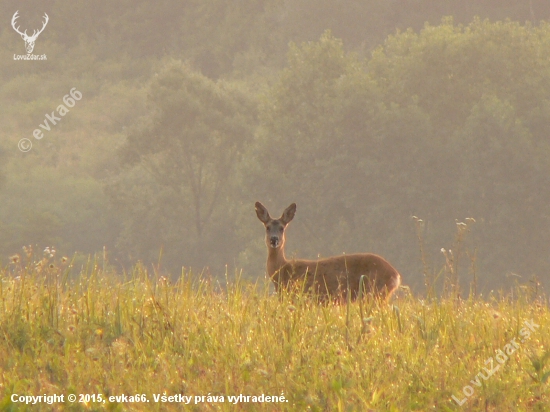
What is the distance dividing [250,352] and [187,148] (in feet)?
161

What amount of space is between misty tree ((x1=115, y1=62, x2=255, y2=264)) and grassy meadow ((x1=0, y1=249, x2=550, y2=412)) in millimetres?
45483

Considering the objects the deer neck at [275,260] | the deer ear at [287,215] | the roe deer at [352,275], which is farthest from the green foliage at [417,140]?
the roe deer at [352,275]

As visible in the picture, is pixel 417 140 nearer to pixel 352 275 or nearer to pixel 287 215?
pixel 287 215

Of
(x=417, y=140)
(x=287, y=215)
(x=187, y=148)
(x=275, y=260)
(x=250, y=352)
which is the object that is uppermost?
(x=417, y=140)

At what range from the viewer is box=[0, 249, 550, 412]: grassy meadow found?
5.39m

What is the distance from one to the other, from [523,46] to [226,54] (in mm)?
38679

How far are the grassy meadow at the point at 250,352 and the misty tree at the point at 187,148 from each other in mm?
45483

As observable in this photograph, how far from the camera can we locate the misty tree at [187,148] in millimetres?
53344

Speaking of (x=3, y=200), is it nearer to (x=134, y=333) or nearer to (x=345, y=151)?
(x=345, y=151)

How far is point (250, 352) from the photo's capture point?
19.7 feet

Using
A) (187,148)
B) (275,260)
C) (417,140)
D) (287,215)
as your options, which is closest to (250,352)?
(275,260)

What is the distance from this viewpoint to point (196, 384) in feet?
18.3

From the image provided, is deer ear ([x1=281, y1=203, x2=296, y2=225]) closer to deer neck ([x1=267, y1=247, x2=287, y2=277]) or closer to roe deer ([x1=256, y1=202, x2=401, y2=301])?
deer neck ([x1=267, y1=247, x2=287, y2=277])

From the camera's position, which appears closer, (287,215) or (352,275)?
(352,275)
